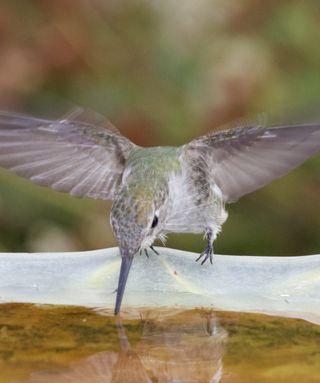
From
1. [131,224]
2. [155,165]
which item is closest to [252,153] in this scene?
[155,165]

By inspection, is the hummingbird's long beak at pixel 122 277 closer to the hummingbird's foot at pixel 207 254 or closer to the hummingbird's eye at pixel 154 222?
the hummingbird's eye at pixel 154 222

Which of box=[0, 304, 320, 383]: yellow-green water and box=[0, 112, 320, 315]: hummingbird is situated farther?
box=[0, 112, 320, 315]: hummingbird

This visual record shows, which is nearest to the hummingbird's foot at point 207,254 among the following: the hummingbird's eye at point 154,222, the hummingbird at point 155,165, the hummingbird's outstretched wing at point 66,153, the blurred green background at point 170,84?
the hummingbird at point 155,165

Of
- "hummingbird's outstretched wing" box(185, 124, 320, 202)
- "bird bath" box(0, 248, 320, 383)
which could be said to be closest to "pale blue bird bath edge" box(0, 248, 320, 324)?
"bird bath" box(0, 248, 320, 383)

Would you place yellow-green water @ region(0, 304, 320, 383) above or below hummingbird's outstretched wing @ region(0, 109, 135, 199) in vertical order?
below

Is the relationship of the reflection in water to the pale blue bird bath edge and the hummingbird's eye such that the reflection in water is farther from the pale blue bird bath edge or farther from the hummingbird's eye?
the hummingbird's eye

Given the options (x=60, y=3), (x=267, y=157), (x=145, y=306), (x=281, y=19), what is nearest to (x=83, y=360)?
(x=145, y=306)
